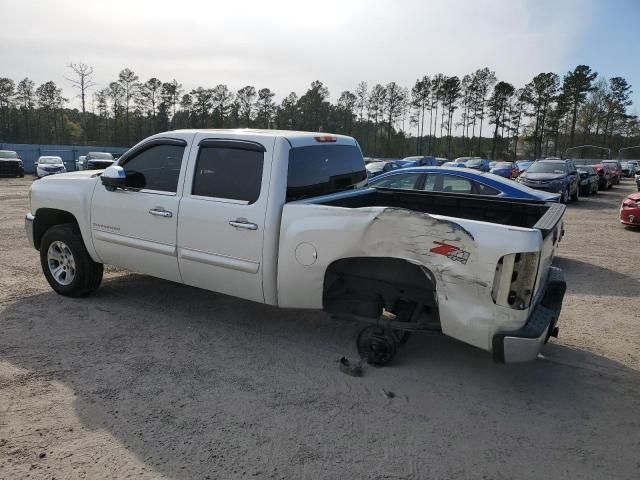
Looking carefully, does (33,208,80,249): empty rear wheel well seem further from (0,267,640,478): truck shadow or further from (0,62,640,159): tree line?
(0,62,640,159): tree line

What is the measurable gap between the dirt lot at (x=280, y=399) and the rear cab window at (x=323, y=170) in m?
1.47

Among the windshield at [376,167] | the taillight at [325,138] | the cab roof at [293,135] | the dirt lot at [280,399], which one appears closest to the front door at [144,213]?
the cab roof at [293,135]

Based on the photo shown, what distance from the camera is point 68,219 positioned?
6.18m

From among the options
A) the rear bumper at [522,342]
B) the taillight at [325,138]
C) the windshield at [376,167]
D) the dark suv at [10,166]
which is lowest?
the dark suv at [10,166]

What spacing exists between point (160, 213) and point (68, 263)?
1.69 metres

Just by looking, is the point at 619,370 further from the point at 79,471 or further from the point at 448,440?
the point at 79,471

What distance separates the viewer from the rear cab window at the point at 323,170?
468 centimetres

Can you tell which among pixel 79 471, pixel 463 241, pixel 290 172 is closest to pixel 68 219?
pixel 290 172

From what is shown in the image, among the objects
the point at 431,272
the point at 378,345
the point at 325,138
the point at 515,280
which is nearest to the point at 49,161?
the point at 325,138

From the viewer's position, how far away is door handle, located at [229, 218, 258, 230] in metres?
4.47

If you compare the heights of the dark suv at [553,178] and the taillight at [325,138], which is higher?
the taillight at [325,138]

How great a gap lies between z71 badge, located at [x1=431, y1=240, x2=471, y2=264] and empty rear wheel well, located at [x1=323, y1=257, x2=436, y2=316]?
22 cm

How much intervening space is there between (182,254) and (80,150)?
44.7 meters

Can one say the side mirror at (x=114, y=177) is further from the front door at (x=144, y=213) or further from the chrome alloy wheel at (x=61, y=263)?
the chrome alloy wheel at (x=61, y=263)
